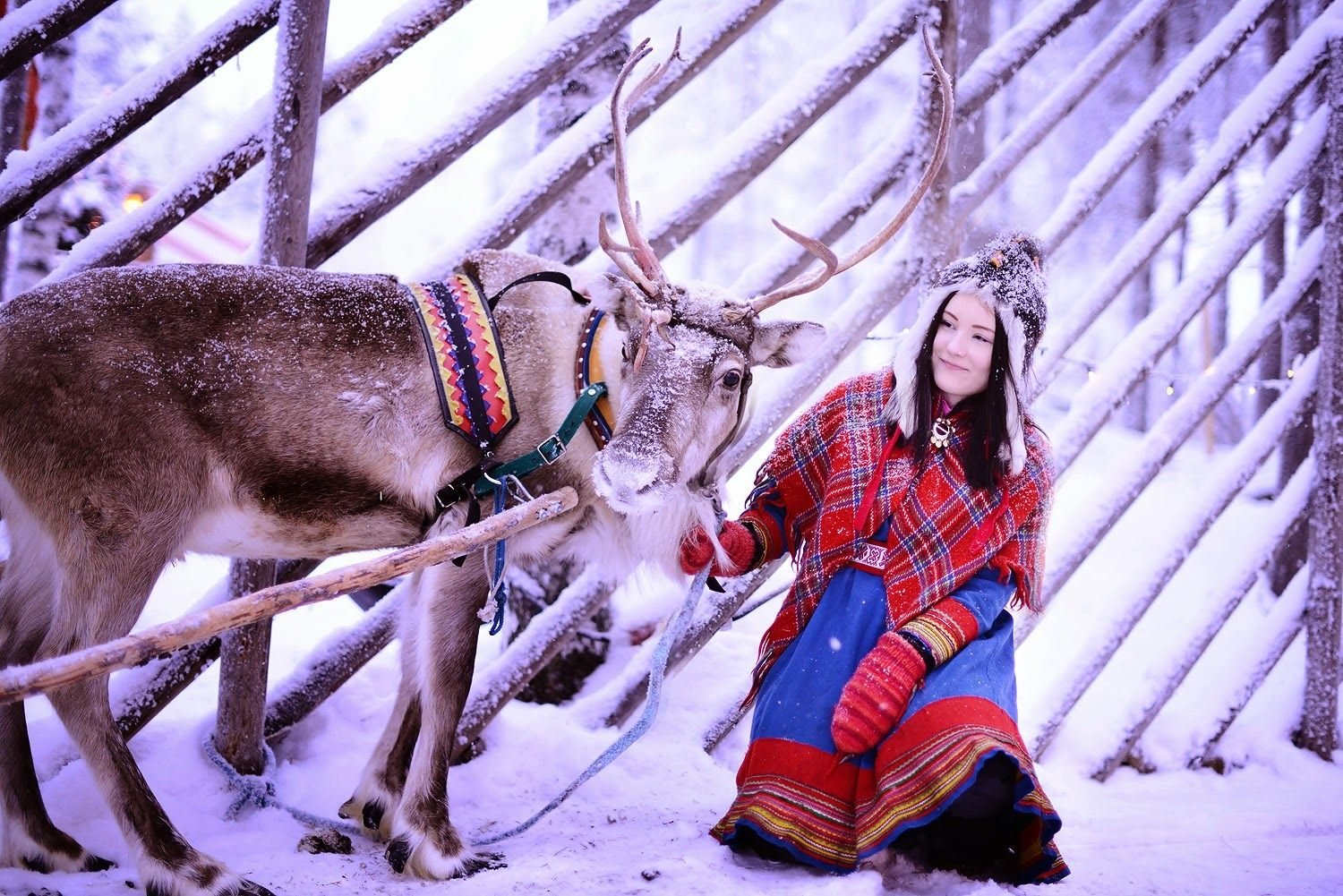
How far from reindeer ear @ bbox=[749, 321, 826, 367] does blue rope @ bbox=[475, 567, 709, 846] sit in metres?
0.56

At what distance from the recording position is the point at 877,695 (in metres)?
2.03

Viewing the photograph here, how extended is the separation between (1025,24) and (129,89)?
2985 mm

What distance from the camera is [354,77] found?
8.98 ft

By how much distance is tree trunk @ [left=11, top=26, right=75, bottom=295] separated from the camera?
421 cm

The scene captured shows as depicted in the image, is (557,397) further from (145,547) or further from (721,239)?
(721,239)

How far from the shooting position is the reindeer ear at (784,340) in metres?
2.35

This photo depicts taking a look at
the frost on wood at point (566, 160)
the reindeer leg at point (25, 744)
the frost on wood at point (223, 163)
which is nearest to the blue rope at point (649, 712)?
the reindeer leg at point (25, 744)

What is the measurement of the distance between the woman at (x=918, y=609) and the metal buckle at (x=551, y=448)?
422mm

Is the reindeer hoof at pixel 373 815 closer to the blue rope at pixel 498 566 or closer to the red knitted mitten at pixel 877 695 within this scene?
the blue rope at pixel 498 566

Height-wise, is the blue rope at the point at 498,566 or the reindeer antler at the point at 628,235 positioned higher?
the reindeer antler at the point at 628,235

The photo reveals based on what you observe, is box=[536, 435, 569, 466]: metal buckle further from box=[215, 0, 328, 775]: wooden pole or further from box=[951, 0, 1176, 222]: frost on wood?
box=[951, 0, 1176, 222]: frost on wood

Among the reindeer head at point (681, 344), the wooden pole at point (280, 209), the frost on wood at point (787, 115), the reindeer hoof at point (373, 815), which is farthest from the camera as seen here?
the frost on wood at point (787, 115)

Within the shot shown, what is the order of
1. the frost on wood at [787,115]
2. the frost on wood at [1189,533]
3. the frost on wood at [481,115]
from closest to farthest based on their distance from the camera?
the frost on wood at [481,115], the frost on wood at [787,115], the frost on wood at [1189,533]

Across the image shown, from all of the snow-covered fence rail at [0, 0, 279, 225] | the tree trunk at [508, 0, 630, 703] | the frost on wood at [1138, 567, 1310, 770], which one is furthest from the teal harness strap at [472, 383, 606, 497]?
the frost on wood at [1138, 567, 1310, 770]
